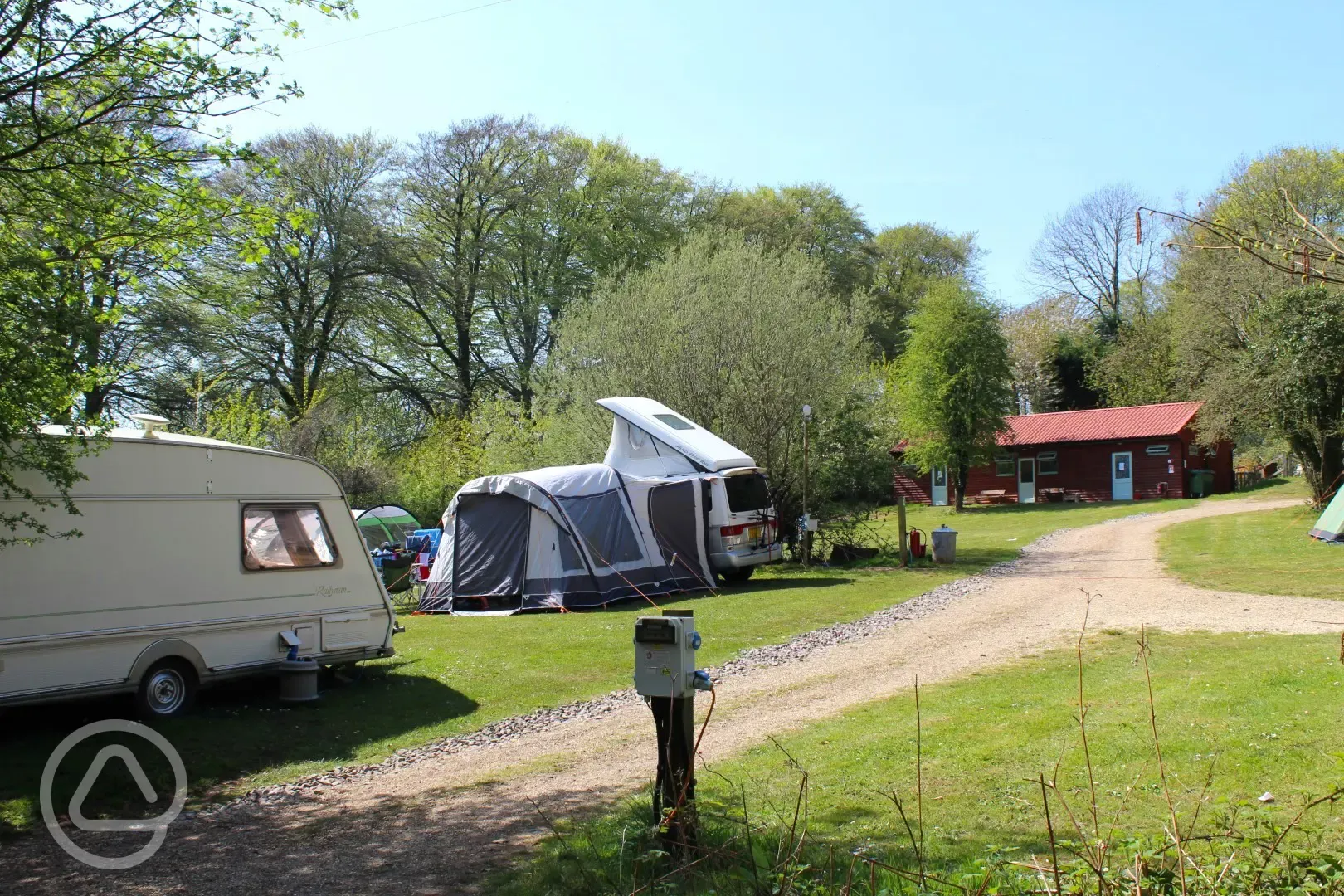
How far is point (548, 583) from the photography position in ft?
55.3

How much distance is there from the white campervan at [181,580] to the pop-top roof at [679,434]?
8550mm

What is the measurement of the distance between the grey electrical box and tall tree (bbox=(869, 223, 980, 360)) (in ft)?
157

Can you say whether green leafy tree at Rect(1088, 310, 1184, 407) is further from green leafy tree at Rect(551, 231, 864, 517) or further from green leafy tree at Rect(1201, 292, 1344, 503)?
green leafy tree at Rect(551, 231, 864, 517)

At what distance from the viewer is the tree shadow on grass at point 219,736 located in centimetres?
716

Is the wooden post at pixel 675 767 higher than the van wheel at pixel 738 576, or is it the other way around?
the wooden post at pixel 675 767

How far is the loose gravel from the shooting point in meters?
7.41

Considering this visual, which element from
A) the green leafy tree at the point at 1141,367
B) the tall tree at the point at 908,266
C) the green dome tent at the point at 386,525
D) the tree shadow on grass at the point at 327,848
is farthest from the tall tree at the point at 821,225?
the tree shadow on grass at the point at 327,848

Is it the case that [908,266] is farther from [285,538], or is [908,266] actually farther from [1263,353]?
[285,538]

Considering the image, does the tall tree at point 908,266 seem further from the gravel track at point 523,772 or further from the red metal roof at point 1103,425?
the gravel track at point 523,772

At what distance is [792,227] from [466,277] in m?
16.6

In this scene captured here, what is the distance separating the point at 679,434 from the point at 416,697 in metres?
9.60

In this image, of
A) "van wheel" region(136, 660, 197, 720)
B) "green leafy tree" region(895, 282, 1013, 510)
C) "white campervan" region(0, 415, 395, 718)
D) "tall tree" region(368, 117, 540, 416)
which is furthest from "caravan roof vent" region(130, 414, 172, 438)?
"green leafy tree" region(895, 282, 1013, 510)

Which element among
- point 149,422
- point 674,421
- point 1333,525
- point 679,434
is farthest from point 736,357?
point 149,422

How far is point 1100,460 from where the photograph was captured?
41.2m
